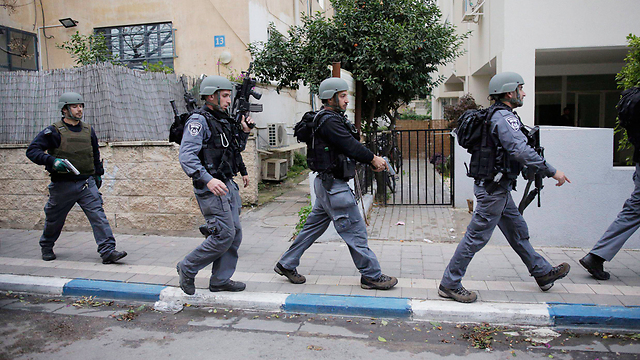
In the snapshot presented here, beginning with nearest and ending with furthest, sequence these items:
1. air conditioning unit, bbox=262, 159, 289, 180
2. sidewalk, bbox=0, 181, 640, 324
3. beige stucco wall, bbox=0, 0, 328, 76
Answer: sidewalk, bbox=0, 181, 640, 324 < air conditioning unit, bbox=262, 159, 289, 180 < beige stucco wall, bbox=0, 0, 328, 76

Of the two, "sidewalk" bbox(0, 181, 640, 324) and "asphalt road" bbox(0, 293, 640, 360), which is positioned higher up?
"sidewalk" bbox(0, 181, 640, 324)

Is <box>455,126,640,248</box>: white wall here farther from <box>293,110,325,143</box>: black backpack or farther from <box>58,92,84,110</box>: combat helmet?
<box>58,92,84,110</box>: combat helmet

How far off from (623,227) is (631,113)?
42.6 inches

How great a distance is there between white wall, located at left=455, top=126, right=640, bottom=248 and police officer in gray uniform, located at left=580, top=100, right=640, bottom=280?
96 cm

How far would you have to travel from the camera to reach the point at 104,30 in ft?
43.2

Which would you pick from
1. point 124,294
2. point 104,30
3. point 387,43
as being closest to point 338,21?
point 387,43

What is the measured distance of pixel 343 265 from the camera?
17.8 ft

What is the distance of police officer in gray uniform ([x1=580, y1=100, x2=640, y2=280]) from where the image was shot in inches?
182

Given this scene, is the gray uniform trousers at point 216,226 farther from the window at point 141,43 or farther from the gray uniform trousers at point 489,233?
the window at point 141,43

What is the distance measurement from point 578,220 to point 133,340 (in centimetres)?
504

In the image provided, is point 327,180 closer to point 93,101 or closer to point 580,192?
point 580,192

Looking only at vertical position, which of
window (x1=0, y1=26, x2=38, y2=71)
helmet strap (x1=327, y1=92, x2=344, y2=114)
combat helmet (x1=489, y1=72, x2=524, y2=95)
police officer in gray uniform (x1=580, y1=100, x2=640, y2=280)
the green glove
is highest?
window (x1=0, y1=26, x2=38, y2=71)

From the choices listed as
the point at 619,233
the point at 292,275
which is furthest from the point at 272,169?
the point at 619,233

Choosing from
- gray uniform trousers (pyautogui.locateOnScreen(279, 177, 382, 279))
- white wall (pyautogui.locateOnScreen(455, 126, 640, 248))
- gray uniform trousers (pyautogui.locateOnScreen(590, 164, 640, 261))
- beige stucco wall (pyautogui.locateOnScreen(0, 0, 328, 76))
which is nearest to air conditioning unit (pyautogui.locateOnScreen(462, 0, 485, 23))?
beige stucco wall (pyautogui.locateOnScreen(0, 0, 328, 76))
